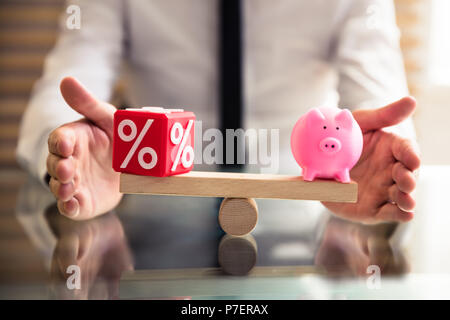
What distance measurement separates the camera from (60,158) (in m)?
0.57

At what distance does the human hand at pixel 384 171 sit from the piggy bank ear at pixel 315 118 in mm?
156

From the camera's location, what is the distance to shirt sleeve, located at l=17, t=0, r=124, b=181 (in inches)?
34.3

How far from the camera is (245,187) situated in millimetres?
524

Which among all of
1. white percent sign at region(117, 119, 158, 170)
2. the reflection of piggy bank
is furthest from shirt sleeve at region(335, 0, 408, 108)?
white percent sign at region(117, 119, 158, 170)

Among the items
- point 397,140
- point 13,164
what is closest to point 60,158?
point 397,140

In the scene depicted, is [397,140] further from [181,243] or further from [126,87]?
[126,87]

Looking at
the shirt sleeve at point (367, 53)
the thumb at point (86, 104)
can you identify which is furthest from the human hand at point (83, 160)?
the shirt sleeve at point (367, 53)

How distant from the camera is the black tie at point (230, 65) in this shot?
932 millimetres

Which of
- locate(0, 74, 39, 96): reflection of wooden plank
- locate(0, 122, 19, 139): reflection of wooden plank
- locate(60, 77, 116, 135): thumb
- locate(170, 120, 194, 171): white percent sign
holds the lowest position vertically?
locate(170, 120, 194, 171): white percent sign

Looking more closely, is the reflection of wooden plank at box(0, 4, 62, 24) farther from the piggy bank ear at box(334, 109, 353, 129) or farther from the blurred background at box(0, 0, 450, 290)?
the piggy bank ear at box(334, 109, 353, 129)

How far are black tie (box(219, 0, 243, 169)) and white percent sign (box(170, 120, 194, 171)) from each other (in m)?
0.43

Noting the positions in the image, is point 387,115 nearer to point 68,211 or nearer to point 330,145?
point 330,145

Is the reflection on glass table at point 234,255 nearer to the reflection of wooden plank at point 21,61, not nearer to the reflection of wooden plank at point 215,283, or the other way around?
the reflection of wooden plank at point 215,283
